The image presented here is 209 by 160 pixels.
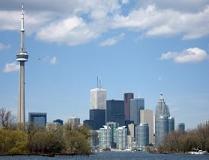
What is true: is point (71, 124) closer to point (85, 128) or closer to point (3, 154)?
point (85, 128)

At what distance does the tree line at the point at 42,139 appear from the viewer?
6737 inches

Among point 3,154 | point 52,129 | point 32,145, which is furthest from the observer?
point 52,129

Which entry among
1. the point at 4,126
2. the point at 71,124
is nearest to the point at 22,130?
the point at 4,126

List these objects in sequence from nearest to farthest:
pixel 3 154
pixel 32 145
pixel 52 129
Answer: pixel 3 154 → pixel 32 145 → pixel 52 129

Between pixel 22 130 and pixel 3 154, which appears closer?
pixel 3 154

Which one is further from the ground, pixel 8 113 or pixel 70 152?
pixel 8 113

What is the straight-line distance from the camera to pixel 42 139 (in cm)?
17862

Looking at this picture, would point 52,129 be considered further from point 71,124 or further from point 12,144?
point 12,144

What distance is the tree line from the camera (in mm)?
171125

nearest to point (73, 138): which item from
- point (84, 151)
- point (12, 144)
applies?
point (84, 151)

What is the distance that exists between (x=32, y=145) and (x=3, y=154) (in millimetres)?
15581

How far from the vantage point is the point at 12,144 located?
172375 mm

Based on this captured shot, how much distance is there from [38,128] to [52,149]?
46.0 feet

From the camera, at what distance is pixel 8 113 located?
186 metres
